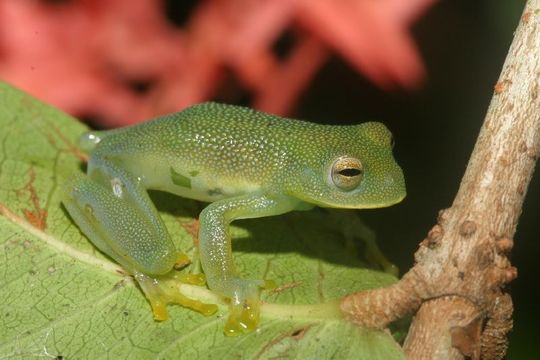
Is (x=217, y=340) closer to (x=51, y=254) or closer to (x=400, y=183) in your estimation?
(x=51, y=254)

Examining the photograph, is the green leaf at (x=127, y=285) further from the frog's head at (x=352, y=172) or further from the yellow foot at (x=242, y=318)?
the frog's head at (x=352, y=172)

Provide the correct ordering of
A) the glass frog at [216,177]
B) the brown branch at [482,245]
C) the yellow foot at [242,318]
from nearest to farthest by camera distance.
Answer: the brown branch at [482,245] → the yellow foot at [242,318] → the glass frog at [216,177]

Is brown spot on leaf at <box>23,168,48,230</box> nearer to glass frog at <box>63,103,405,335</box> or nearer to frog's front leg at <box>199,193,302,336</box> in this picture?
glass frog at <box>63,103,405,335</box>

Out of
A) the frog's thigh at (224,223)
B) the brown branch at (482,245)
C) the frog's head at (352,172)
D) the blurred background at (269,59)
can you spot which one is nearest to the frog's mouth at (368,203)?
the frog's head at (352,172)

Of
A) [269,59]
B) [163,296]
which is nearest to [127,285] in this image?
[163,296]

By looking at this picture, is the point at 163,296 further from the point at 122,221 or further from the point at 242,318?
the point at 122,221

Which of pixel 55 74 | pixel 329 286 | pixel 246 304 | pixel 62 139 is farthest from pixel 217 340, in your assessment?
pixel 55 74

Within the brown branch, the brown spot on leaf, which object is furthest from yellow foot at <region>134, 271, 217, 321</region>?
the brown branch

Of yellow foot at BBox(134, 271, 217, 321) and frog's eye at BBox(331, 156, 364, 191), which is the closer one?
yellow foot at BBox(134, 271, 217, 321)
